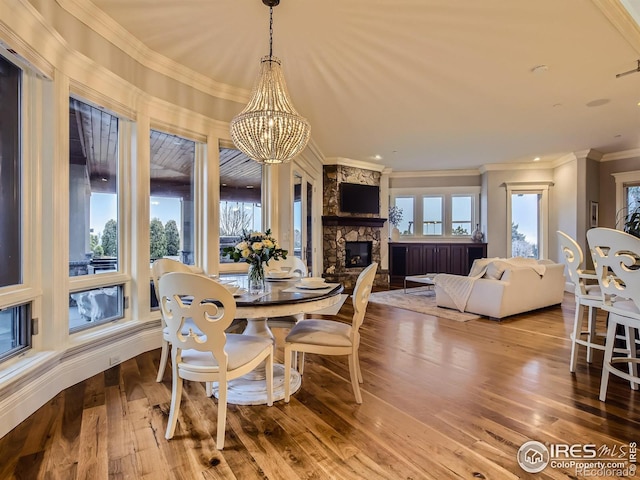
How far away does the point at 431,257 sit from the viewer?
838 centimetres

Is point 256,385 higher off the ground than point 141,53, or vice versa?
point 141,53

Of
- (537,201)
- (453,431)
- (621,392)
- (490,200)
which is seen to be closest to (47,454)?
(453,431)

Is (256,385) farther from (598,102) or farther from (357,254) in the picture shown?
(357,254)

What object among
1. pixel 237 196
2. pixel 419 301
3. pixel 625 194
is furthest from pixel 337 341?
pixel 625 194

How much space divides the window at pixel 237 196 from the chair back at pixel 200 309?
7.25 feet

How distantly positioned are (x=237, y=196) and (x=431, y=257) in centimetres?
571

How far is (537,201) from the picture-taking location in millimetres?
7777

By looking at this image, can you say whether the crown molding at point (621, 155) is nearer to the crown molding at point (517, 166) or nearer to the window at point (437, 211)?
the crown molding at point (517, 166)

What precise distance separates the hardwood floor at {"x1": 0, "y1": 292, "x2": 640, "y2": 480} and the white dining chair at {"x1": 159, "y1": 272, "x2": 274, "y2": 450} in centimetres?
23

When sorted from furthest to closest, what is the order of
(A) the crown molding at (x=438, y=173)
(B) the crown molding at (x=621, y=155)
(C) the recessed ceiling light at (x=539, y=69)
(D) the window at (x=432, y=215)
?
(D) the window at (x=432, y=215) < (A) the crown molding at (x=438, y=173) < (B) the crown molding at (x=621, y=155) < (C) the recessed ceiling light at (x=539, y=69)

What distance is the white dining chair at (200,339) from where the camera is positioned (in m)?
1.70

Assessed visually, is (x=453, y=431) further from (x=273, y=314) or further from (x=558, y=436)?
(x=273, y=314)

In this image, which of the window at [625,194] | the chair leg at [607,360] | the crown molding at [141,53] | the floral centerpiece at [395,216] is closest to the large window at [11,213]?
the crown molding at [141,53]

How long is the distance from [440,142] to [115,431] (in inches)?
242
